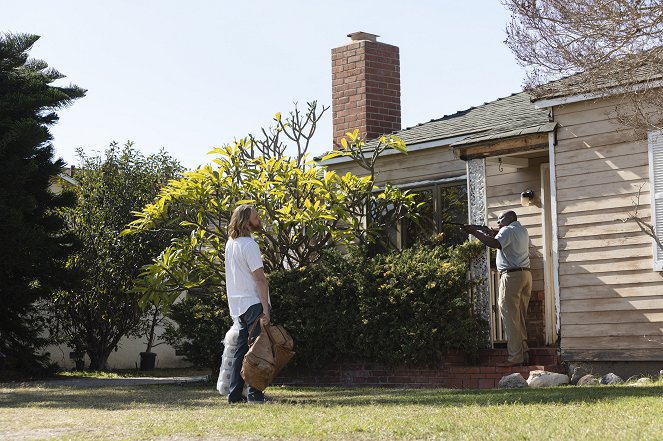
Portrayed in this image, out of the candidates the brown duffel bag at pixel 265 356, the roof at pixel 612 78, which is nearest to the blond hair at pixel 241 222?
the brown duffel bag at pixel 265 356

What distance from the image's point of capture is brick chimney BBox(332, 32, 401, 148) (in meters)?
18.8

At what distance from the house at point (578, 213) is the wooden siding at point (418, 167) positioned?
34 centimetres

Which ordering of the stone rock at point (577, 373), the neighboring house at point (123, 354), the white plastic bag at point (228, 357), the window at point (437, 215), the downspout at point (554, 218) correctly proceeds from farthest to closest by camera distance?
1. the neighboring house at point (123, 354)
2. the window at point (437, 215)
3. the downspout at point (554, 218)
4. the stone rock at point (577, 373)
5. the white plastic bag at point (228, 357)

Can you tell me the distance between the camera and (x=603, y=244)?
1295 centimetres

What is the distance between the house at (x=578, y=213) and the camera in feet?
41.3

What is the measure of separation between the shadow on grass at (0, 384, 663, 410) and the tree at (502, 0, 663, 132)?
134 inches

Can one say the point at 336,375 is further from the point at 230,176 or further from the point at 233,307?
the point at 233,307

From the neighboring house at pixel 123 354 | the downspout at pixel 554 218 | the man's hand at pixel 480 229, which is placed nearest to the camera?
the downspout at pixel 554 218

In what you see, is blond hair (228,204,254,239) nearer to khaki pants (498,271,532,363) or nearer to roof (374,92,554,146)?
khaki pants (498,271,532,363)

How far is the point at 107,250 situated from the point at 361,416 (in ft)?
44.8

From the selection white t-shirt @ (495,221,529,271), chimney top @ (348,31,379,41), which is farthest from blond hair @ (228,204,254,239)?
chimney top @ (348,31,379,41)

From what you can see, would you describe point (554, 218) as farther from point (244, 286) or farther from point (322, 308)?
point (244, 286)

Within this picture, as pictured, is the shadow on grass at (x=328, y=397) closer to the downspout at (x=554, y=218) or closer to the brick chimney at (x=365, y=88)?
the downspout at (x=554, y=218)

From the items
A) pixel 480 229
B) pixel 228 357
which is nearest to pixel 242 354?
pixel 228 357
